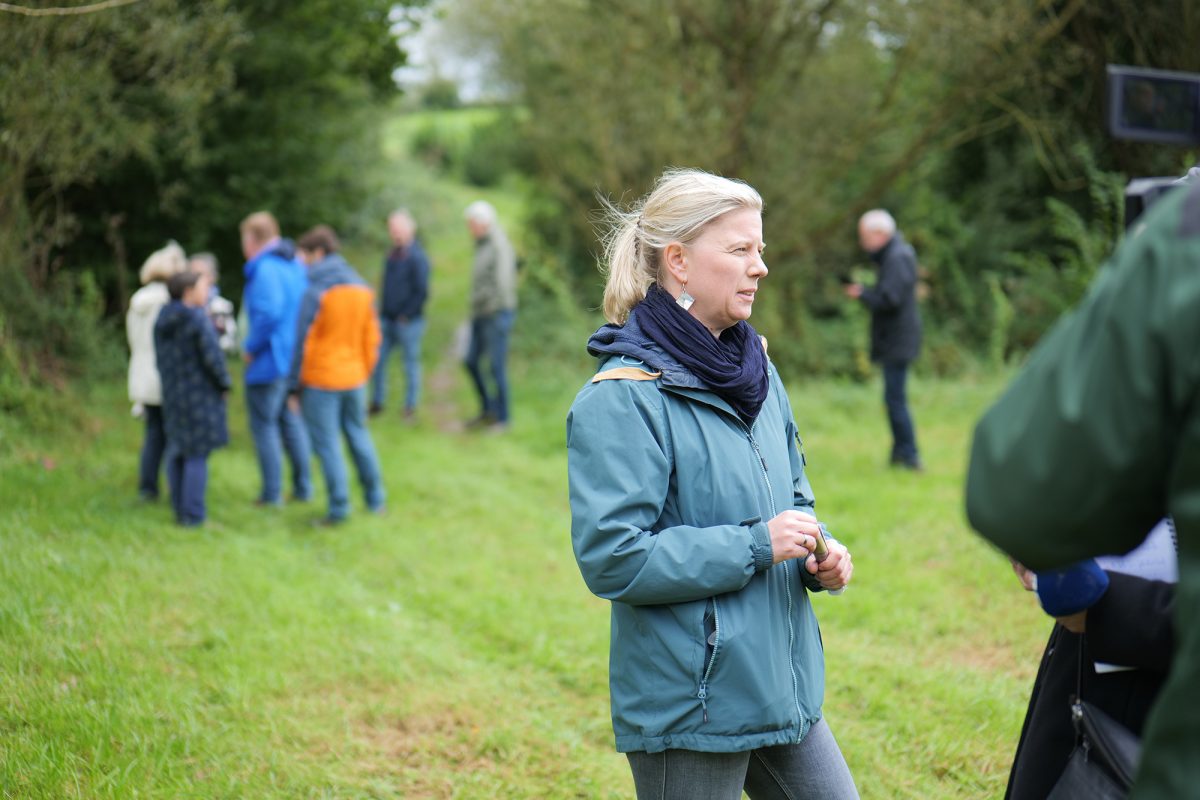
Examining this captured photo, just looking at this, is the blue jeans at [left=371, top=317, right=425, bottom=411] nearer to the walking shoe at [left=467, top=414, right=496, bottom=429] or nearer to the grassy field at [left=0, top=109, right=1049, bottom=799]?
the walking shoe at [left=467, top=414, right=496, bottom=429]

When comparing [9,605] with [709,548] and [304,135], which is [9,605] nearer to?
[709,548]

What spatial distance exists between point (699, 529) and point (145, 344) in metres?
6.73

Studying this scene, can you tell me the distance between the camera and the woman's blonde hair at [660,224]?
2635 millimetres

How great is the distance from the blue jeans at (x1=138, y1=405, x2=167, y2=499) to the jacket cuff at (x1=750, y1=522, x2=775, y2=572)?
21.6ft

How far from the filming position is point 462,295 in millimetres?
21641

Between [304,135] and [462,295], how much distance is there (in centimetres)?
742

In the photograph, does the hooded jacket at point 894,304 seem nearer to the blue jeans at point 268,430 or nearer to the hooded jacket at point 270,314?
the hooded jacket at point 270,314

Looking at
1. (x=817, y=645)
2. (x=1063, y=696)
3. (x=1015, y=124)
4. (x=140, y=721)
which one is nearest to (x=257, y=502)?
(x=140, y=721)

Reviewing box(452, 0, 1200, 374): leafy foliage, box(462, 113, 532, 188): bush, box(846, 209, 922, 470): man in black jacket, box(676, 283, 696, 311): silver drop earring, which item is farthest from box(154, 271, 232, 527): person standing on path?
box(462, 113, 532, 188): bush

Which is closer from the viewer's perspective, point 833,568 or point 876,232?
point 833,568

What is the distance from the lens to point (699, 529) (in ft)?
8.02

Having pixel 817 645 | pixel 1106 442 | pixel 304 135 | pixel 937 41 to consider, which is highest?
pixel 937 41

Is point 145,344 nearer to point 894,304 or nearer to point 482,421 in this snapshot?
point 482,421

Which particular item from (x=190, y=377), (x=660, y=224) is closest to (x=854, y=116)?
(x=190, y=377)
